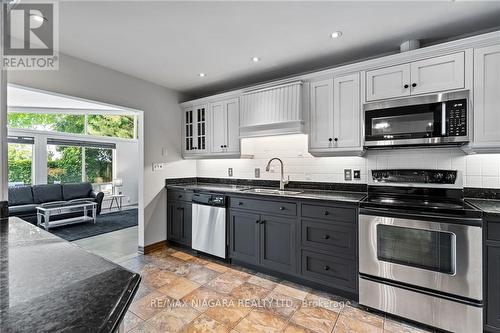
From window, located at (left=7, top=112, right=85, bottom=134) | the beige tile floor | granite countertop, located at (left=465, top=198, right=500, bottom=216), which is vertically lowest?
the beige tile floor

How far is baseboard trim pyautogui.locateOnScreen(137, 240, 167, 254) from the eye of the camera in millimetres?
3605

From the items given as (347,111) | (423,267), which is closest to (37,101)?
(347,111)

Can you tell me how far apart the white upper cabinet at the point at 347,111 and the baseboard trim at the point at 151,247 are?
3024 mm

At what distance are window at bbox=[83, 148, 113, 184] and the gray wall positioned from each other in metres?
4.31

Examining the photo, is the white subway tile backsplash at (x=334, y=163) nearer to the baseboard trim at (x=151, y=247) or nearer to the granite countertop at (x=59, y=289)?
the baseboard trim at (x=151, y=247)

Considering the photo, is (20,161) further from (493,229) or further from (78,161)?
(493,229)

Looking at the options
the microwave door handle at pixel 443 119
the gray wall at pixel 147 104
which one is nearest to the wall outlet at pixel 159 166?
the gray wall at pixel 147 104

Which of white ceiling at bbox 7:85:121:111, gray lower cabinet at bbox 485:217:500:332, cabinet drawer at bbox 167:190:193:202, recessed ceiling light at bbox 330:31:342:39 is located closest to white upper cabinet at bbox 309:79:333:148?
recessed ceiling light at bbox 330:31:342:39

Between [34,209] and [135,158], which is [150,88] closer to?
[34,209]

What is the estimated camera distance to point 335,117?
2736 mm

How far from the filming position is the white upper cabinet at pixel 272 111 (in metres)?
2.94

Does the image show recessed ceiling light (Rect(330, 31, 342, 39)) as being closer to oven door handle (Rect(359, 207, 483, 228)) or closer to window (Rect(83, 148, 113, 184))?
oven door handle (Rect(359, 207, 483, 228))

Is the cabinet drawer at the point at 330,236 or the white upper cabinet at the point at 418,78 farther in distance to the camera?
the cabinet drawer at the point at 330,236

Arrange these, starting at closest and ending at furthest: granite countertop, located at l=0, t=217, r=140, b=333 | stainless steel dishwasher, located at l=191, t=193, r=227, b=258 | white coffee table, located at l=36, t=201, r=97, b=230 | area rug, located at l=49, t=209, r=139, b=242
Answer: granite countertop, located at l=0, t=217, r=140, b=333
stainless steel dishwasher, located at l=191, t=193, r=227, b=258
area rug, located at l=49, t=209, r=139, b=242
white coffee table, located at l=36, t=201, r=97, b=230
